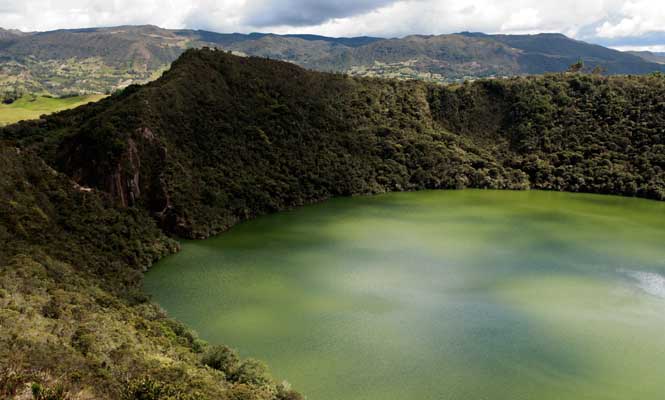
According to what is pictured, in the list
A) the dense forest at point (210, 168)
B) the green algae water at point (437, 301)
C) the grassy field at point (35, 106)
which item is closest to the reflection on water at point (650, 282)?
the green algae water at point (437, 301)

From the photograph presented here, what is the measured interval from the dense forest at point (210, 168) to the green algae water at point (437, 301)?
188 inches

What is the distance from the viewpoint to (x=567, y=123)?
9744 cm

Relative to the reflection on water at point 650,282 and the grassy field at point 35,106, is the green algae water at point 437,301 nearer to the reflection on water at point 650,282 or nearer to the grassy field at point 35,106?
the reflection on water at point 650,282

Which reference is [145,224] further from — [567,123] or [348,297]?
[567,123]

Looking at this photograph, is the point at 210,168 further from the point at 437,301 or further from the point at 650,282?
the point at 650,282

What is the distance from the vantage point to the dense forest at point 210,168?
27906 millimetres

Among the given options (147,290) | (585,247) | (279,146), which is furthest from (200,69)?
(585,247)

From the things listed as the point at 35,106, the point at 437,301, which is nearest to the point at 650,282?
the point at 437,301

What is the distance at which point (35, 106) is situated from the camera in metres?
121

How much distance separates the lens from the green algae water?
32.8 metres

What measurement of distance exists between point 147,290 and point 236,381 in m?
20.2

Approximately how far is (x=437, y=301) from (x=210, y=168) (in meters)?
39.7

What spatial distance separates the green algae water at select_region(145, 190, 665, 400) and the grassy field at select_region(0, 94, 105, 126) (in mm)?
73473

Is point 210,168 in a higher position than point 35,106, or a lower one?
lower
